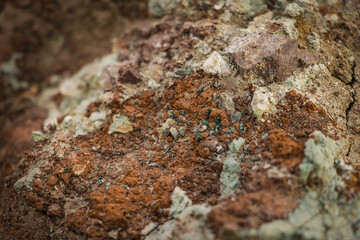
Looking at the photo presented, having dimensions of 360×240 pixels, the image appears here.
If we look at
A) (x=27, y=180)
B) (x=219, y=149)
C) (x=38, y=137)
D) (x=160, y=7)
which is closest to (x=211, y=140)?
(x=219, y=149)

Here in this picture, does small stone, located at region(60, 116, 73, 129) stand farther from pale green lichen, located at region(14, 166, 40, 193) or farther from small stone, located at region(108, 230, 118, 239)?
small stone, located at region(108, 230, 118, 239)

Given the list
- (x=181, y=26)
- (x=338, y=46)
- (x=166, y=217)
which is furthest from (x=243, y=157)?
(x=181, y=26)

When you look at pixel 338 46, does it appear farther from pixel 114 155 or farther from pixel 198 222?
pixel 114 155

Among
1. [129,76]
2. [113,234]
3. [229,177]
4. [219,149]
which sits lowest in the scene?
[113,234]

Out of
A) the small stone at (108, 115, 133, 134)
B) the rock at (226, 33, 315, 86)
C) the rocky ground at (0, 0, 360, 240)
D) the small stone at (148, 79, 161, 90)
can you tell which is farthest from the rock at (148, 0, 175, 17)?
the small stone at (108, 115, 133, 134)

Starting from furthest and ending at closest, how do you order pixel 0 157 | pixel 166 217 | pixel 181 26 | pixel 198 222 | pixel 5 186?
pixel 0 157 → pixel 181 26 → pixel 5 186 → pixel 166 217 → pixel 198 222

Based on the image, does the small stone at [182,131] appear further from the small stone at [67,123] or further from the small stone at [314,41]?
the small stone at [314,41]

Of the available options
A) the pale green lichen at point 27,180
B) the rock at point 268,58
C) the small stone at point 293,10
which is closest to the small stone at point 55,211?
the pale green lichen at point 27,180

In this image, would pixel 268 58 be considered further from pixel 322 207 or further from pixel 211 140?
pixel 322 207

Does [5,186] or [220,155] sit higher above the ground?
[220,155]
